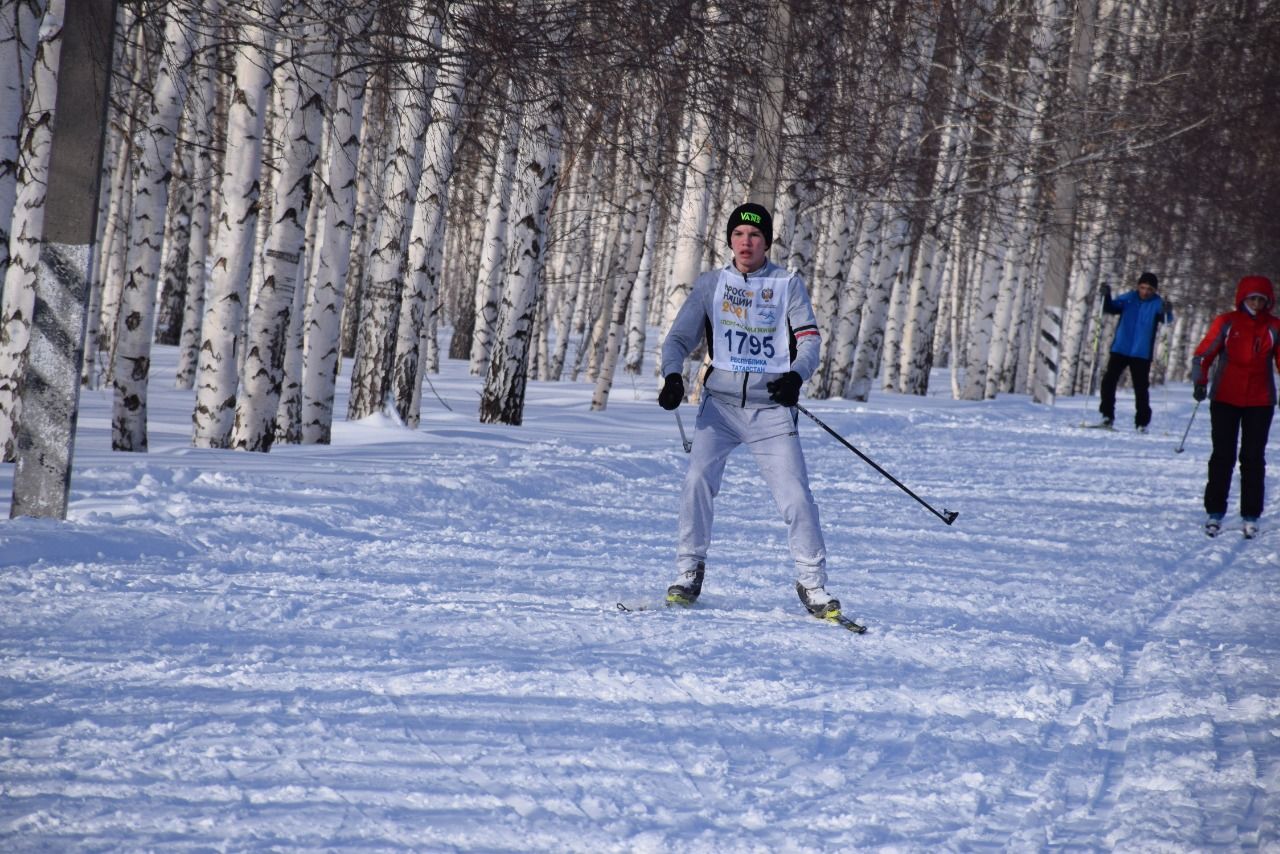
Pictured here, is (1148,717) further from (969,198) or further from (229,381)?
(969,198)

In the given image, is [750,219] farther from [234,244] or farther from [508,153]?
[508,153]

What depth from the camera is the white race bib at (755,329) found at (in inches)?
231

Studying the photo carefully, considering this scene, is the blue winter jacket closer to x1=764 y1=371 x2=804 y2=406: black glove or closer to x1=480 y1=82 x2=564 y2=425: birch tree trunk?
x1=480 y1=82 x2=564 y2=425: birch tree trunk

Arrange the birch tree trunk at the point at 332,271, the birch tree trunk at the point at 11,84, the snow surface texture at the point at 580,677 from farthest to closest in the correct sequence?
the birch tree trunk at the point at 332,271 < the birch tree trunk at the point at 11,84 < the snow surface texture at the point at 580,677

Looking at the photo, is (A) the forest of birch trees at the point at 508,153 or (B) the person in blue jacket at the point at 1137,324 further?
(B) the person in blue jacket at the point at 1137,324

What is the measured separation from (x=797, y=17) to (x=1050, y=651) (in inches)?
318

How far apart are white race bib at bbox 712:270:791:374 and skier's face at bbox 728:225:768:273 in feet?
0.27

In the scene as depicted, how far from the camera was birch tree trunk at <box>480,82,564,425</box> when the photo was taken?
13.1 meters

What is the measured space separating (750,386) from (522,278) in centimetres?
781

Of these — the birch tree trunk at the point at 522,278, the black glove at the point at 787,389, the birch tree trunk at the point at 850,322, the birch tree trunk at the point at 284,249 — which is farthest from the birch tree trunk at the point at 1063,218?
the black glove at the point at 787,389

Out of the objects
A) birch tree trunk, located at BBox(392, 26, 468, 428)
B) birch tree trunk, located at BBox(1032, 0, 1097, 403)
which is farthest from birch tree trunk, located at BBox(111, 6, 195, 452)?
birch tree trunk, located at BBox(1032, 0, 1097, 403)

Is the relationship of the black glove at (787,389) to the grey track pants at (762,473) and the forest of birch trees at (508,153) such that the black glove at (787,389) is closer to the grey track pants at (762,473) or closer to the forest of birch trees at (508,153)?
the grey track pants at (762,473)

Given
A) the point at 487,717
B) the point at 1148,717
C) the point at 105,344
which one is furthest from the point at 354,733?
the point at 105,344

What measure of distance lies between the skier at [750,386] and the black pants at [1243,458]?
17.9ft
